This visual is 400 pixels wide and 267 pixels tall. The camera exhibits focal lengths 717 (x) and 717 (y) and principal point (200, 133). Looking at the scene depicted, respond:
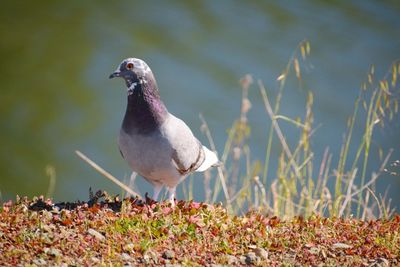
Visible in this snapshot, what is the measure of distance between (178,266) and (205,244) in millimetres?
469

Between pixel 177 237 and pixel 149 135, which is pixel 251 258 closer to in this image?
pixel 177 237

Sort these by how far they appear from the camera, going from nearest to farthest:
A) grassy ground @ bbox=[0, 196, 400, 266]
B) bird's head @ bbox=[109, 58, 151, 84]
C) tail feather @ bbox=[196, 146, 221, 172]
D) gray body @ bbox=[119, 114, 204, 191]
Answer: grassy ground @ bbox=[0, 196, 400, 266] < gray body @ bbox=[119, 114, 204, 191] < bird's head @ bbox=[109, 58, 151, 84] < tail feather @ bbox=[196, 146, 221, 172]

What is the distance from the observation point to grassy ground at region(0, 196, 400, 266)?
5.11 m

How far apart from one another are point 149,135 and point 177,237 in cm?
126

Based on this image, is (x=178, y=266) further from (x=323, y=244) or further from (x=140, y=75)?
(x=140, y=75)

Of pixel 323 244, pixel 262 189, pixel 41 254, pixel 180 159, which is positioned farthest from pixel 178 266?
pixel 262 189

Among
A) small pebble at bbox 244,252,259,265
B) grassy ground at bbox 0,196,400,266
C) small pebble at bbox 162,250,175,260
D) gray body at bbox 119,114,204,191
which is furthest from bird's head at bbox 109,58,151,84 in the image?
small pebble at bbox 244,252,259,265

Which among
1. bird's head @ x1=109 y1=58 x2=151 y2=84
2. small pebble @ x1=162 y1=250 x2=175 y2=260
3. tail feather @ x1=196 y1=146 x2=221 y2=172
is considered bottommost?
small pebble @ x1=162 y1=250 x2=175 y2=260

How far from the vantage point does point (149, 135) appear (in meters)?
6.47

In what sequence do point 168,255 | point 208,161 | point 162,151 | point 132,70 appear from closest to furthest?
1. point 168,255
2. point 162,151
3. point 132,70
4. point 208,161

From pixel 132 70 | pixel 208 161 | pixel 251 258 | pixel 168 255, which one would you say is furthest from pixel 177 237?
pixel 208 161

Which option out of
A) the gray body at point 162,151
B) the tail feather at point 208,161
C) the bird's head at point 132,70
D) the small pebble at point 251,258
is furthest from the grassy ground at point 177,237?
the bird's head at point 132,70

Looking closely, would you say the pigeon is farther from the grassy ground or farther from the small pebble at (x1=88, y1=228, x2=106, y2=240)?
the small pebble at (x1=88, y1=228, x2=106, y2=240)

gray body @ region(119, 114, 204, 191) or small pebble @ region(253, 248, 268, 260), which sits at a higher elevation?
gray body @ region(119, 114, 204, 191)
